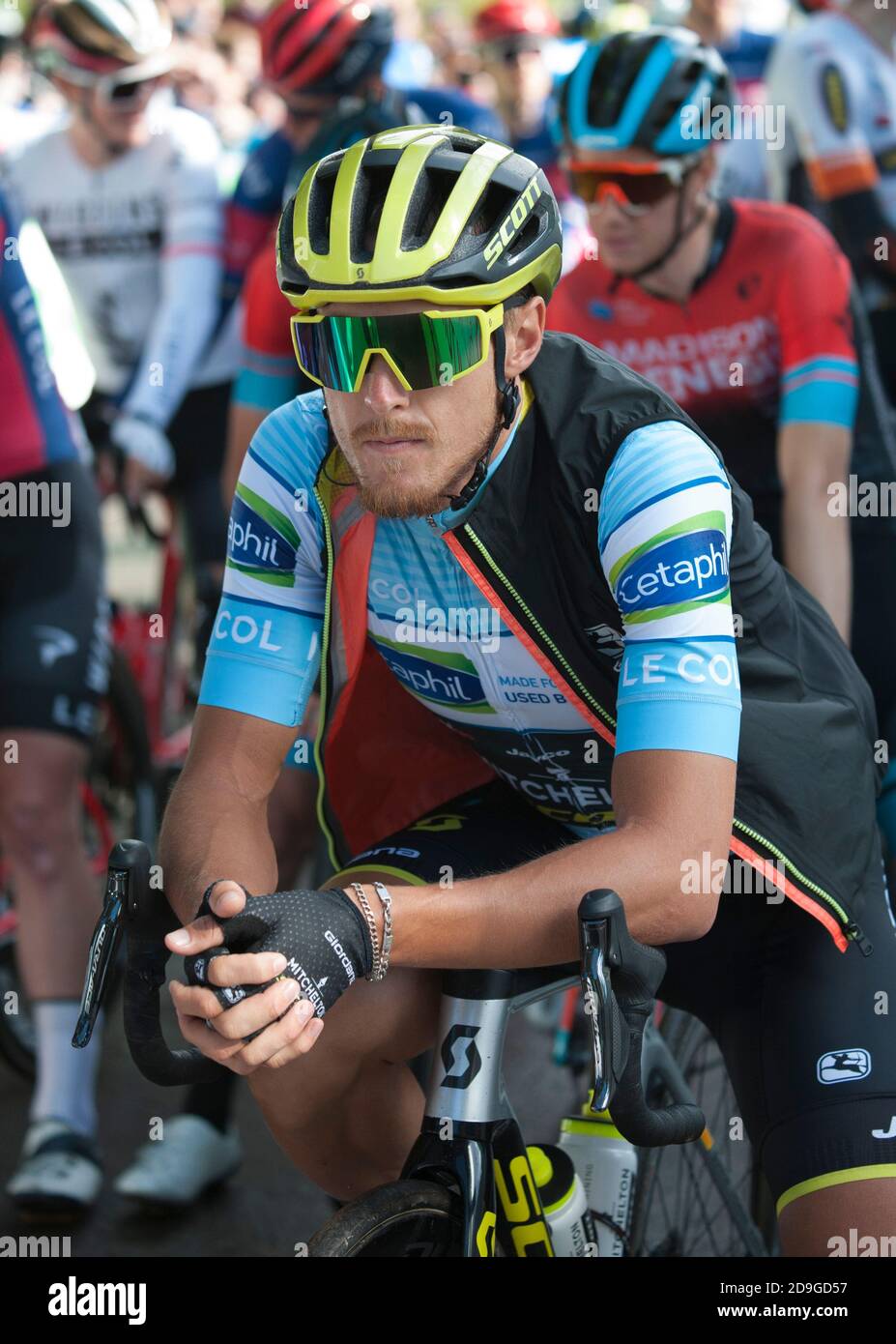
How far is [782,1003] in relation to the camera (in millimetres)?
2678

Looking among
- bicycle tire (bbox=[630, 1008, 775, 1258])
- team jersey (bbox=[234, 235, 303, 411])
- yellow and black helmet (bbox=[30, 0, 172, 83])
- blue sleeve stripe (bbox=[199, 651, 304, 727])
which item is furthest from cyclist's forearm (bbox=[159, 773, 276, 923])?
yellow and black helmet (bbox=[30, 0, 172, 83])

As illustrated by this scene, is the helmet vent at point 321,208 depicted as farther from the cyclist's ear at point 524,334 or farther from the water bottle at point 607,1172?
the water bottle at point 607,1172

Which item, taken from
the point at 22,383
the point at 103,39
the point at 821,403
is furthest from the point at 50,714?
the point at 103,39

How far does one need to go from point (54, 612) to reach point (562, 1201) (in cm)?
214

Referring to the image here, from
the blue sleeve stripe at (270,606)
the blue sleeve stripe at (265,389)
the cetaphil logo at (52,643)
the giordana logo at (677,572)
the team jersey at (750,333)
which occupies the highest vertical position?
the blue sleeve stripe at (265,389)

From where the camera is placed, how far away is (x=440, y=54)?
12773 mm

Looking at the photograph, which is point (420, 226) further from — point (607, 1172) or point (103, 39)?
point (103, 39)

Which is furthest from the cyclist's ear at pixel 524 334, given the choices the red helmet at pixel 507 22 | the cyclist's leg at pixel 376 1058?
the red helmet at pixel 507 22

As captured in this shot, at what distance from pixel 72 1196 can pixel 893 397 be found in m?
3.76

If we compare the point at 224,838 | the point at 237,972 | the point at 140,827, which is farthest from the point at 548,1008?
the point at 237,972

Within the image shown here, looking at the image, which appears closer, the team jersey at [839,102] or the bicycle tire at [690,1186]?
the bicycle tire at [690,1186]

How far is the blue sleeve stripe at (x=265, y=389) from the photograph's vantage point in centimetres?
445

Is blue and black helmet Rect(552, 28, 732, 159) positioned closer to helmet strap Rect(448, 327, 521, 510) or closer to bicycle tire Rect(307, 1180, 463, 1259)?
helmet strap Rect(448, 327, 521, 510)
